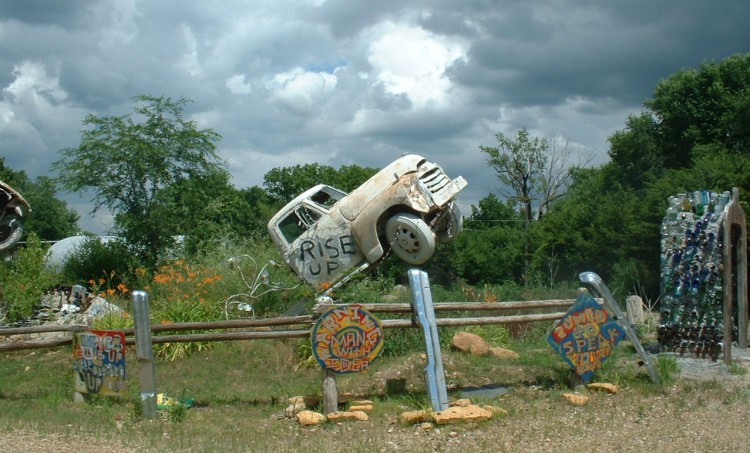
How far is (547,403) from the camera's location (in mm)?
8969

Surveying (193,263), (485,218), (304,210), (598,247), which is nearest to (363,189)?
(304,210)

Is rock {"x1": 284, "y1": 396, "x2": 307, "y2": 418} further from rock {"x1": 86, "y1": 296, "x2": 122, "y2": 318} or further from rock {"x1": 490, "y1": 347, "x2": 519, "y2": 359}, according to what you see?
rock {"x1": 86, "y1": 296, "x2": 122, "y2": 318}

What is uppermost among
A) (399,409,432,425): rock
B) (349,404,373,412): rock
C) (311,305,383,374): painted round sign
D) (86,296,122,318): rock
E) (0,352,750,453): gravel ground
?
(86,296,122,318): rock

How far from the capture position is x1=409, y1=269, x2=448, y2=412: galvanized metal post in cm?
848

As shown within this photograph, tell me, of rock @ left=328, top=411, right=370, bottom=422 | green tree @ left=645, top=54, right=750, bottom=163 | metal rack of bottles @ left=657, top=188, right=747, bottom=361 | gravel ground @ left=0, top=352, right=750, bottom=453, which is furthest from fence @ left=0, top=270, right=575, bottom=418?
green tree @ left=645, top=54, right=750, bottom=163

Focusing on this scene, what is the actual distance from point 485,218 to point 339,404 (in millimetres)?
36926

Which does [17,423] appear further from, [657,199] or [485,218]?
[485,218]

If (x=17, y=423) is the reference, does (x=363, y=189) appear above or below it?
above

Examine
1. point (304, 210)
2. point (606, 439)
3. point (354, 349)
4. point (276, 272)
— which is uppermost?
point (304, 210)

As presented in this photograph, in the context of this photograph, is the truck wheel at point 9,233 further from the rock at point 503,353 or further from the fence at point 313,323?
the rock at point 503,353

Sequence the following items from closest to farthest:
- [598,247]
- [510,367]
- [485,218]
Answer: [510,367], [598,247], [485,218]

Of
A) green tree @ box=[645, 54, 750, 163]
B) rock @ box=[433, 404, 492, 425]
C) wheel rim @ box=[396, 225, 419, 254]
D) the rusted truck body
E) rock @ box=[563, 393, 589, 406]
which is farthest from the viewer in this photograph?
green tree @ box=[645, 54, 750, 163]

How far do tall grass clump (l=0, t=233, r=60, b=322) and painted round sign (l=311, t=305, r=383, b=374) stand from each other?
831cm

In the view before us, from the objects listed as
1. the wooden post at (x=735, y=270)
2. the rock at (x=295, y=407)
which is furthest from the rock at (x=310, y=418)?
the wooden post at (x=735, y=270)
